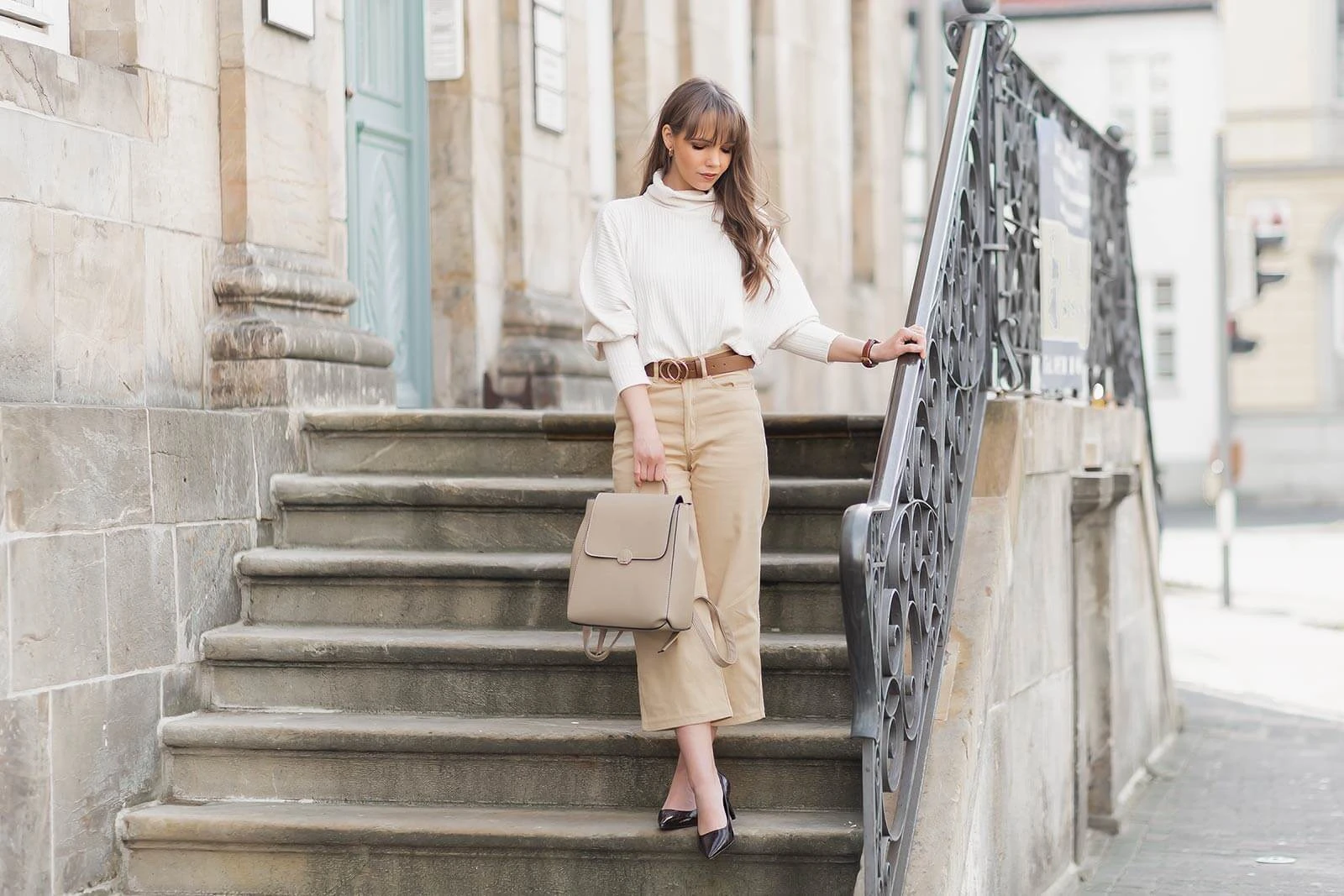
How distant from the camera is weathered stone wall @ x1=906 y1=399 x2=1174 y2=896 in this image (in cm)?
520

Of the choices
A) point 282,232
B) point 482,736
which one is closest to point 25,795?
point 482,736

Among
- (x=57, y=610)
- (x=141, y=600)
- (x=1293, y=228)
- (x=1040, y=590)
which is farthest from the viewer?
(x=1293, y=228)

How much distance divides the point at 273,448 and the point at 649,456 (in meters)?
2.06

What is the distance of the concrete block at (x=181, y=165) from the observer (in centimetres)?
607

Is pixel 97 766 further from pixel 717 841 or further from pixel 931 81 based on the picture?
pixel 931 81

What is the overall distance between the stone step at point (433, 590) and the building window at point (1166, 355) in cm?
3216

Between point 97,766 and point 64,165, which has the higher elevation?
point 64,165

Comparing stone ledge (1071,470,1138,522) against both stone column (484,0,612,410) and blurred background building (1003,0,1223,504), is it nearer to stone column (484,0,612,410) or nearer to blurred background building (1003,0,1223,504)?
stone column (484,0,612,410)

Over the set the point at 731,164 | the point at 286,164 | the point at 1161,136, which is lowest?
the point at 731,164

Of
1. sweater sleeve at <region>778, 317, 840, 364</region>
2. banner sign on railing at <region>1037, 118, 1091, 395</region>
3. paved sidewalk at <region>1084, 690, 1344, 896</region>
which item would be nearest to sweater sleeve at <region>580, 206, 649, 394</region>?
sweater sleeve at <region>778, 317, 840, 364</region>

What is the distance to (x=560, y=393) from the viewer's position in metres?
9.61

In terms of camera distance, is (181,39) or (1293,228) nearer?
(181,39)

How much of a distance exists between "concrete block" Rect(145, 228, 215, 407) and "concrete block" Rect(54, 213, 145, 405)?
0.21 feet

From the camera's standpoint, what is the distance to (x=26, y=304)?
538cm
